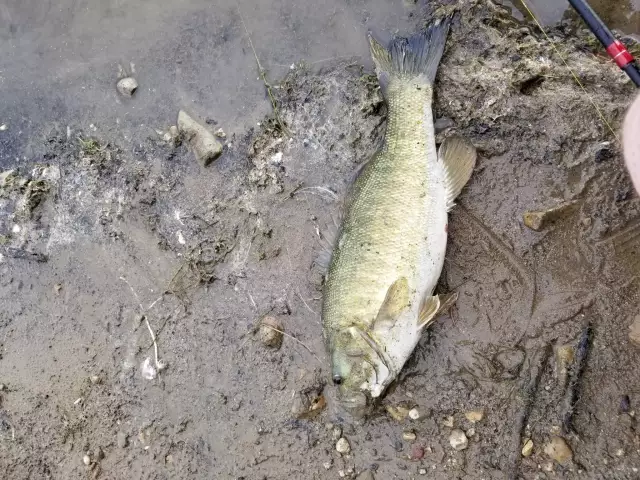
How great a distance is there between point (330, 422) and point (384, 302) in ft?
3.68

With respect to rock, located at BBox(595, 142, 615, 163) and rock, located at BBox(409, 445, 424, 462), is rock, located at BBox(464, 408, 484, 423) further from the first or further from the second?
rock, located at BBox(595, 142, 615, 163)

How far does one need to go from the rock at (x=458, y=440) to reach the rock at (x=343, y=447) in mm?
722

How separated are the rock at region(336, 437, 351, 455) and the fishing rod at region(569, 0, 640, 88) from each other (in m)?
2.95

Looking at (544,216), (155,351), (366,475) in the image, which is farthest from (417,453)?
(155,351)

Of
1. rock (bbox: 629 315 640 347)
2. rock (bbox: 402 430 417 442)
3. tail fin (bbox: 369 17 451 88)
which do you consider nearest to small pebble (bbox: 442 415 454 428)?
rock (bbox: 402 430 417 442)

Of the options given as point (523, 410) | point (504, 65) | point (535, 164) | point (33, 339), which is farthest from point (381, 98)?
point (33, 339)

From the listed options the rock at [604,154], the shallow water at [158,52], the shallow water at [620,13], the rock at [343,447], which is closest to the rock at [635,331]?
the rock at [604,154]

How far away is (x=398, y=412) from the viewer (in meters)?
3.82

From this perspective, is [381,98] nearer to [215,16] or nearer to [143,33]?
[215,16]

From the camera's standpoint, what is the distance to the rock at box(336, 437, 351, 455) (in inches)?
153

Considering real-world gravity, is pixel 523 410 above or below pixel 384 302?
below

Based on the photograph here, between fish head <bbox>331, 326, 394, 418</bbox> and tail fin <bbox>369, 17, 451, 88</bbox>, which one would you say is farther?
tail fin <bbox>369, 17, 451, 88</bbox>

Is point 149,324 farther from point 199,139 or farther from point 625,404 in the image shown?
point 625,404

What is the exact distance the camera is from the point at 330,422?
394 centimetres
